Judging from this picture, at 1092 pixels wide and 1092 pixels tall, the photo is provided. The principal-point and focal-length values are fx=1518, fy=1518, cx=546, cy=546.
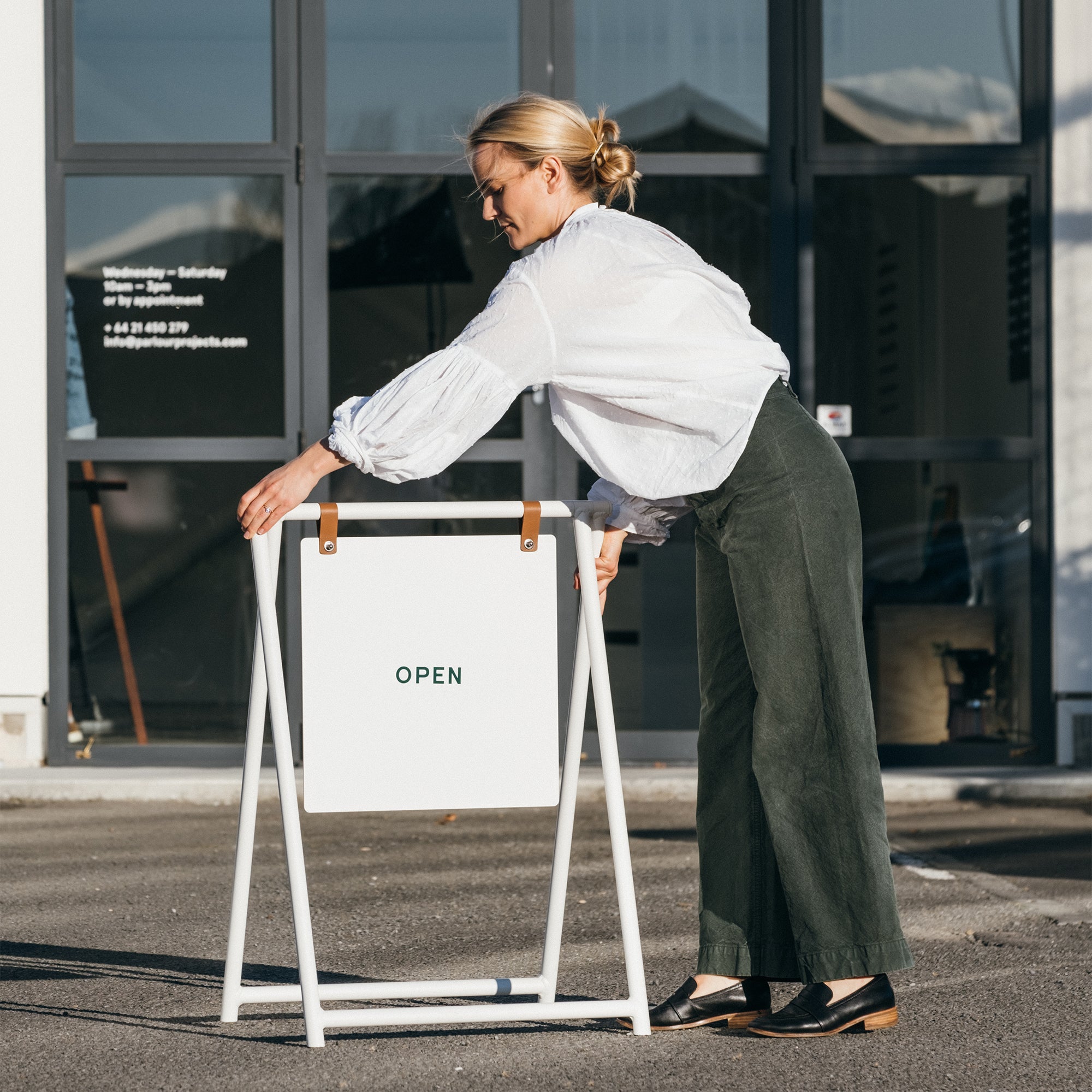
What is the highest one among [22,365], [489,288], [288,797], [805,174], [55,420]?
[805,174]

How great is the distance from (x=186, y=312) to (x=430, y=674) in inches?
172

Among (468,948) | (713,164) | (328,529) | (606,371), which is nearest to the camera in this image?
(606,371)

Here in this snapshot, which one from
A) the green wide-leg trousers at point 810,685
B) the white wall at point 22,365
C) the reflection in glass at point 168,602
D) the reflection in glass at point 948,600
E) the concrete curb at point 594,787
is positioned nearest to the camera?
the green wide-leg trousers at point 810,685

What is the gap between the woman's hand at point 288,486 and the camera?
2746mm

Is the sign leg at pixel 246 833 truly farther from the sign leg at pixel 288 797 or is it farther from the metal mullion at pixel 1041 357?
the metal mullion at pixel 1041 357

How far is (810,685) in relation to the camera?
3.00 meters

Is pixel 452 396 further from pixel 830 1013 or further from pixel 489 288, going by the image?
pixel 489 288

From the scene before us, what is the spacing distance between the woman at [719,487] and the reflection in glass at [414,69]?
13.6 feet

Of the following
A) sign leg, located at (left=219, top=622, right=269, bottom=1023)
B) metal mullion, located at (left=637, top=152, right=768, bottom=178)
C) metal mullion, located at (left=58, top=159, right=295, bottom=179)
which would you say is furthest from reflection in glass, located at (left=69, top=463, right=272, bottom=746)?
sign leg, located at (left=219, top=622, right=269, bottom=1023)

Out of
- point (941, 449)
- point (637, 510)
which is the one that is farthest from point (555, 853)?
point (941, 449)

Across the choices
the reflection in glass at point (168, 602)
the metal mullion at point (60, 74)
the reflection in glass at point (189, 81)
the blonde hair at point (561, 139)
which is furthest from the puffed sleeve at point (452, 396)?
the metal mullion at point (60, 74)

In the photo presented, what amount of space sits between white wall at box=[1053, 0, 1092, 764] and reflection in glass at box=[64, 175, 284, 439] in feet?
11.5

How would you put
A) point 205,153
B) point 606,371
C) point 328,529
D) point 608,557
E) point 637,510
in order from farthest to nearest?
point 205,153, point 608,557, point 637,510, point 328,529, point 606,371

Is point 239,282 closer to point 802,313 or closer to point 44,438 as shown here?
point 44,438
